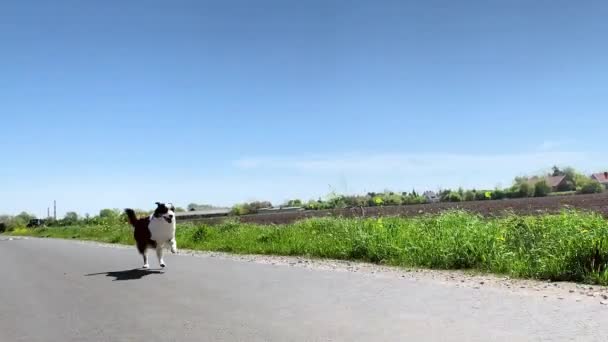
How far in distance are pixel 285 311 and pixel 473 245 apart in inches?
261

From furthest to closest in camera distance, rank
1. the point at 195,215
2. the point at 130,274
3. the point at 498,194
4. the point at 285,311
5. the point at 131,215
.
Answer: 1. the point at 195,215
2. the point at 498,194
3. the point at 131,215
4. the point at 130,274
5. the point at 285,311

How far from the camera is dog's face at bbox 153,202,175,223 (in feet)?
44.7

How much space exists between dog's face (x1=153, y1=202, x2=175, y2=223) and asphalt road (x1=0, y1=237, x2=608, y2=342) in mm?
1698

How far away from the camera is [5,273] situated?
53.1ft

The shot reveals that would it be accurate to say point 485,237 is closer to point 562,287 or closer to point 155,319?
point 562,287

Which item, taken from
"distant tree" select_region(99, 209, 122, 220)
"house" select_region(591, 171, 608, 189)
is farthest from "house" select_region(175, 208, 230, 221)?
"house" select_region(591, 171, 608, 189)

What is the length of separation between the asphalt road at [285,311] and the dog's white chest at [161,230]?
59.4 inches

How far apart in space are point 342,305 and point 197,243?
Answer: 17.3m

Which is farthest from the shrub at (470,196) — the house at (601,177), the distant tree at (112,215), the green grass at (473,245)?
the green grass at (473,245)

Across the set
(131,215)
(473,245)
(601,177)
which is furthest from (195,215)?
(473,245)

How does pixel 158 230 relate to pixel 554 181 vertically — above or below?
below

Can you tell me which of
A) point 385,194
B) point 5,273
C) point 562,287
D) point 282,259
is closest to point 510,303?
point 562,287

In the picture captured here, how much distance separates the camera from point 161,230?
45.0 feet

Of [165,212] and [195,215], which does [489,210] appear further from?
[195,215]
